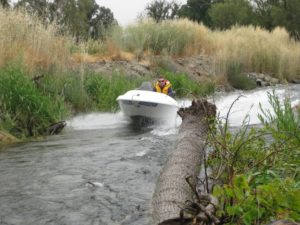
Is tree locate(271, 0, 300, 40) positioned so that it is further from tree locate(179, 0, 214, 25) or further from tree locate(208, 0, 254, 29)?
tree locate(179, 0, 214, 25)

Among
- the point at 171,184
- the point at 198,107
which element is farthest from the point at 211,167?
the point at 198,107

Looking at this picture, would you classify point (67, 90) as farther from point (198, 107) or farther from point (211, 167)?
point (211, 167)

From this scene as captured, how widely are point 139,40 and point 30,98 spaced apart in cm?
1209

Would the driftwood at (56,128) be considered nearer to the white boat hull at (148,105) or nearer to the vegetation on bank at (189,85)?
the vegetation on bank at (189,85)

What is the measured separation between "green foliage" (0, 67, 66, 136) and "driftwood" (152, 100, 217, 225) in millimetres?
3050

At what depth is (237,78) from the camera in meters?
21.8

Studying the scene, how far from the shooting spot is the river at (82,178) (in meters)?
4.85

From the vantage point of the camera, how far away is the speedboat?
11.4m

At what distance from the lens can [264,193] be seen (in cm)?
329

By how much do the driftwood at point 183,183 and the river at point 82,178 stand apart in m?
0.26

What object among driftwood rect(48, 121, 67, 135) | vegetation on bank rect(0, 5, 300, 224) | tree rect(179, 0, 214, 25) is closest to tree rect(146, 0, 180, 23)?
tree rect(179, 0, 214, 25)

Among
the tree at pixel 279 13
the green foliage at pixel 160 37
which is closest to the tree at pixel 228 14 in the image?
the tree at pixel 279 13

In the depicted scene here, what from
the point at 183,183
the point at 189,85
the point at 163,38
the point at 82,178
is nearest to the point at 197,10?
the point at 163,38

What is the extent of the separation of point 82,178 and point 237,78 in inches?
644
